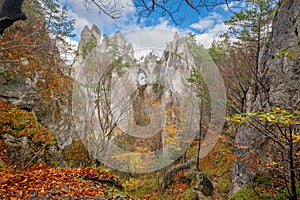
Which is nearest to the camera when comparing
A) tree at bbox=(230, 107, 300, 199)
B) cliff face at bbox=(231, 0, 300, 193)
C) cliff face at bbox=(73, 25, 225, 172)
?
tree at bbox=(230, 107, 300, 199)

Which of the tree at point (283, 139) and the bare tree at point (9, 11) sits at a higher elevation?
the bare tree at point (9, 11)

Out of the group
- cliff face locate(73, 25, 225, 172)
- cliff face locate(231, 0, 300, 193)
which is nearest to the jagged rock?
cliff face locate(73, 25, 225, 172)

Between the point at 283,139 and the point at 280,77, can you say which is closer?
the point at 283,139

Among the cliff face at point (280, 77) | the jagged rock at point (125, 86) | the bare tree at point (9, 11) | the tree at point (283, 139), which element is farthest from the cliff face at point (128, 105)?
the tree at point (283, 139)

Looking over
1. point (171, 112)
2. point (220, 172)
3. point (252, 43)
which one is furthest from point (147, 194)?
point (252, 43)

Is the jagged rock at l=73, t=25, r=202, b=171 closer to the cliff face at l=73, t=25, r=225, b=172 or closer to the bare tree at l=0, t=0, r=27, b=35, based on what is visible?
the cliff face at l=73, t=25, r=225, b=172

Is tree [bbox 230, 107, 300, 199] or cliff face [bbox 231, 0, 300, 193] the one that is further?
cliff face [bbox 231, 0, 300, 193]

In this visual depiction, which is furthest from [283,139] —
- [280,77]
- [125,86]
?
[125,86]

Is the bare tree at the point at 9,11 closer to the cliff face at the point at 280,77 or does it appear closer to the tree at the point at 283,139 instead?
the tree at the point at 283,139

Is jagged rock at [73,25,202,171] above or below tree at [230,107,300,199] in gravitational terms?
above

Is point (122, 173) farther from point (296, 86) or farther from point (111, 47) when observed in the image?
point (296, 86)

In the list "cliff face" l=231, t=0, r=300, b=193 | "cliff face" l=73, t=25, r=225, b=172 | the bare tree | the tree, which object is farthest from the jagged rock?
the tree

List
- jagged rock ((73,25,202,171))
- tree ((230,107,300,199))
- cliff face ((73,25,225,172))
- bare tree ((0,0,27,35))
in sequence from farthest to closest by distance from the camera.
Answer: jagged rock ((73,25,202,171)) < cliff face ((73,25,225,172)) < bare tree ((0,0,27,35)) < tree ((230,107,300,199))

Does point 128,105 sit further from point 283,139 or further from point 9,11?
point 283,139
